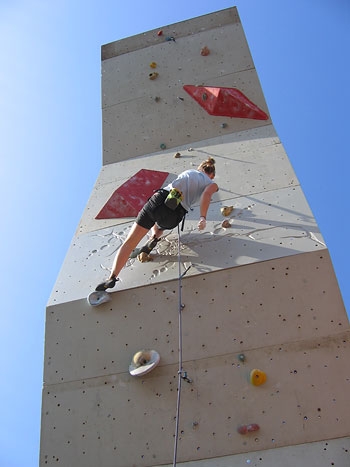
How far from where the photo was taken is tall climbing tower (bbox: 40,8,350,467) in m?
2.03

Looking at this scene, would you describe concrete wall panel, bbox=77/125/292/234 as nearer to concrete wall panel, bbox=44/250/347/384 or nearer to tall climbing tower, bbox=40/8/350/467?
tall climbing tower, bbox=40/8/350/467

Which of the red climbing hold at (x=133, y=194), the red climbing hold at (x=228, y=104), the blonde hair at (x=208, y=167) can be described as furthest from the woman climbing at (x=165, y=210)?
the red climbing hold at (x=228, y=104)

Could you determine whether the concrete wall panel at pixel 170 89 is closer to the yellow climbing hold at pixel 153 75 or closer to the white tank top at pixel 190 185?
the yellow climbing hold at pixel 153 75

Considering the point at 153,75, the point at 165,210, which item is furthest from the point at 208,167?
the point at 153,75

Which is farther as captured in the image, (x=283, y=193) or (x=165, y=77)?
(x=165, y=77)

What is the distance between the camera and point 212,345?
228cm

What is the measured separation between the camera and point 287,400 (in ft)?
6.73

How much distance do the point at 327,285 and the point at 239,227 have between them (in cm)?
76

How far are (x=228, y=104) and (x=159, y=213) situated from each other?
2392mm

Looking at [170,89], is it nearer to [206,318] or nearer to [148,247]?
[148,247]

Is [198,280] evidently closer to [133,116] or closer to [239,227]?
[239,227]

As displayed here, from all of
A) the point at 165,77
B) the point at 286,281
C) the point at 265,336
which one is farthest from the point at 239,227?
the point at 165,77

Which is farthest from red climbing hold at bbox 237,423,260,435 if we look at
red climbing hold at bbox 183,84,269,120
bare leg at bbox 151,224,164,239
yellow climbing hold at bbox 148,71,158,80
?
yellow climbing hold at bbox 148,71,158,80

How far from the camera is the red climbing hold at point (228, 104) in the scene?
14.2 feet
